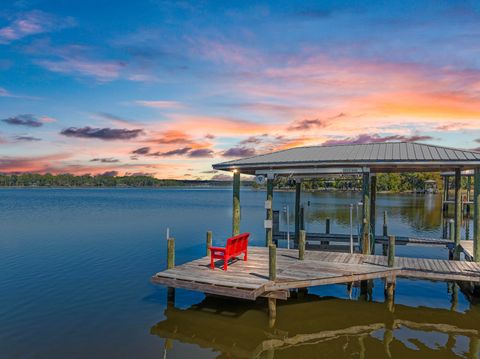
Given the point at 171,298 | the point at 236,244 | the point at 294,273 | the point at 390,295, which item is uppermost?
the point at 236,244

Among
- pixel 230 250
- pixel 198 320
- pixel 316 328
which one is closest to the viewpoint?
pixel 316 328

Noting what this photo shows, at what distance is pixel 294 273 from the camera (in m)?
11.7

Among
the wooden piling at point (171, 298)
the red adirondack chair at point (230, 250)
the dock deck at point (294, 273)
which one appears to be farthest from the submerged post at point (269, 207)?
the wooden piling at point (171, 298)

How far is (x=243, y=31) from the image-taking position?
19609 mm

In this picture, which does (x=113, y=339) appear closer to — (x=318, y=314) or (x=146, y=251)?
(x=318, y=314)

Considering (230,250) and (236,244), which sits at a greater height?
(236,244)

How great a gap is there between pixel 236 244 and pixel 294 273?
7.10 ft

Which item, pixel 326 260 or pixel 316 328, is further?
pixel 326 260

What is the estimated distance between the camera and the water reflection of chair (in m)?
9.72

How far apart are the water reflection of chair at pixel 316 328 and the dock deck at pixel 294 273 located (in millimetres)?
1113

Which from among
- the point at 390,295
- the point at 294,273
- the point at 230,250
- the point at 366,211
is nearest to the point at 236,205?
the point at 230,250

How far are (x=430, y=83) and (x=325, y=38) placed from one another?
6.91 meters

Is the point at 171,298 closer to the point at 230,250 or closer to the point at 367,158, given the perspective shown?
the point at 230,250

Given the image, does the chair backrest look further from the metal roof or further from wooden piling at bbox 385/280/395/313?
wooden piling at bbox 385/280/395/313
